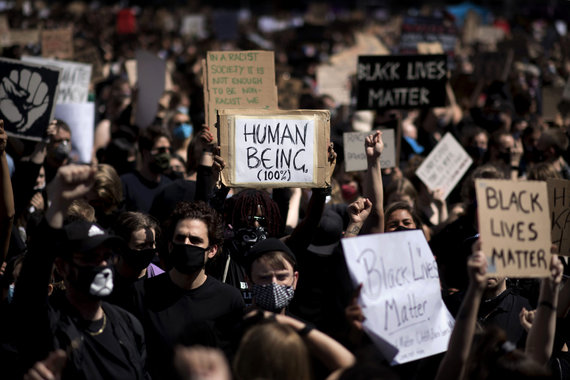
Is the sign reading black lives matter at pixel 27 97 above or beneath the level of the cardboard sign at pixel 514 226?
above

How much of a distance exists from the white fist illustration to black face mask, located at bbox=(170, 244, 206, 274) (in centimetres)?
223

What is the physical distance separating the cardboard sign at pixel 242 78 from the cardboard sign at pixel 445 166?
1.77 meters

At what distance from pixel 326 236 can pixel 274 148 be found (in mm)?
1036

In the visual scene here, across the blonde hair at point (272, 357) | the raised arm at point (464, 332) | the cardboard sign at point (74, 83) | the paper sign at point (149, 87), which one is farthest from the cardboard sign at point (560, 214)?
the cardboard sign at point (74, 83)

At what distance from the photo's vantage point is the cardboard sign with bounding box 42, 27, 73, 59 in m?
10.6

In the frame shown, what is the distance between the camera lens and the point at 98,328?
3.39 m

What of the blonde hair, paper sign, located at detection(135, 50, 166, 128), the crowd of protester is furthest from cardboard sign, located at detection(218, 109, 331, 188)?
paper sign, located at detection(135, 50, 166, 128)

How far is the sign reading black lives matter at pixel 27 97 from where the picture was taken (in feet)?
18.2

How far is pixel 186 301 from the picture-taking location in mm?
3844

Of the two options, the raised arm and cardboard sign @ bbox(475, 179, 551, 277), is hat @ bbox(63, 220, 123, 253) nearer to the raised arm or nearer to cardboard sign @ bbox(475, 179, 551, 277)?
the raised arm

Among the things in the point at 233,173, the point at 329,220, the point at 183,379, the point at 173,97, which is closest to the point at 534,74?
the point at 173,97

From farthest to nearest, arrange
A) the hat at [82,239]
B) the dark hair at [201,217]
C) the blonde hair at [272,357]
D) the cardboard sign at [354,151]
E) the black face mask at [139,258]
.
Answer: the cardboard sign at [354,151] → the black face mask at [139,258] → the dark hair at [201,217] → the hat at [82,239] → the blonde hair at [272,357]

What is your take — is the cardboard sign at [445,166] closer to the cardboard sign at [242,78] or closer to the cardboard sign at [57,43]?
the cardboard sign at [242,78]

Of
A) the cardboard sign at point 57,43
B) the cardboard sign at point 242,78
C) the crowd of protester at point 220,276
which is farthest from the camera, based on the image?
the cardboard sign at point 57,43
